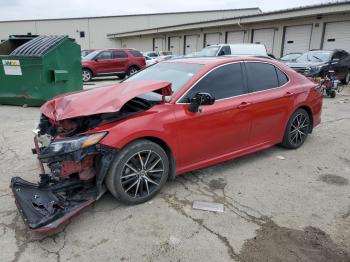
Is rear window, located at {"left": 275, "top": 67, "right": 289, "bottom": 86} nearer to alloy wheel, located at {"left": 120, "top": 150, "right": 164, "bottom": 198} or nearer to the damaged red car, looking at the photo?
the damaged red car

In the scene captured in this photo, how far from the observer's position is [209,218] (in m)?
3.30

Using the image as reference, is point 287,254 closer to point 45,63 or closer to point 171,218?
point 171,218

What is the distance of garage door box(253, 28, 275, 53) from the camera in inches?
892

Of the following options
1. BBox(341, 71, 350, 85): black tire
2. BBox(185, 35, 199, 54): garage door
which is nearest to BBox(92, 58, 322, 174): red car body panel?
BBox(341, 71, 350, 85): black tire

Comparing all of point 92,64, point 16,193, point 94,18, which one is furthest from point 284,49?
point 94,18

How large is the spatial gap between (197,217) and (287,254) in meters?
0.95

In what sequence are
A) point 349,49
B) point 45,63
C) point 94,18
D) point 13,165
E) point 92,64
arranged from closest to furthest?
point 13,165 → point 45,63 → point 92,64 → point 349,49 → point 94,18

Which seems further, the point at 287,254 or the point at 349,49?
the point at 349,49

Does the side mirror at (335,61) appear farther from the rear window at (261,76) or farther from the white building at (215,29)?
the rear window at (261,76)

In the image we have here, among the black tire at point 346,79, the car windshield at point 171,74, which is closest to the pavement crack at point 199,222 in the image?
the car windshield at point 171,74

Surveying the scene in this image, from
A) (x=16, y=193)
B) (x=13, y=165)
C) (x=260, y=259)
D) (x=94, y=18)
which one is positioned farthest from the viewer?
(x=94, y=18)

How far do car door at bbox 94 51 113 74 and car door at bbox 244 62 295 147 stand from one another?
1271cm

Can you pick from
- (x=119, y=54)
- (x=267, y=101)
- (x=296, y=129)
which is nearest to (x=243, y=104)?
(x=267, y=101)

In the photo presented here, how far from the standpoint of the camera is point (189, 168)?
12.9 ft
